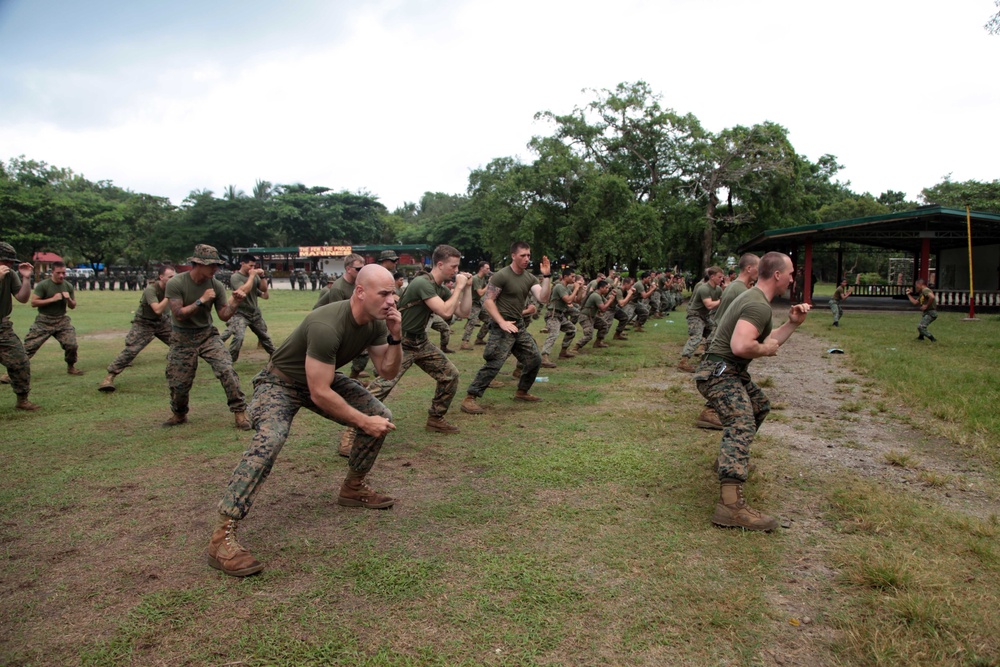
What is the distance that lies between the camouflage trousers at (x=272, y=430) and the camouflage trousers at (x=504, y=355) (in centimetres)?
→ 324

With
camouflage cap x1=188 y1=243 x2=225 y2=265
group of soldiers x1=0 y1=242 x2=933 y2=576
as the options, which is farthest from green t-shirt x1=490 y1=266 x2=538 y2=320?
Result: camouflage cap x1=188 y1=243 x2=225 y2=265

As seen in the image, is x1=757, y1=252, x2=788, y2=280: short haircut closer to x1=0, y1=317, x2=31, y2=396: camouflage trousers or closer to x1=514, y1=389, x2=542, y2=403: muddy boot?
x1=514, y1=389, x2=542, y2=403: muddy boot

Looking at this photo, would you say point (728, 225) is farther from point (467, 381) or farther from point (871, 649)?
point (871, 649)

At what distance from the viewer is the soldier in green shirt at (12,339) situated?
25.1ft

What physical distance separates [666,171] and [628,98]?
4911mm

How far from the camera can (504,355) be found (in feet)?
25.7

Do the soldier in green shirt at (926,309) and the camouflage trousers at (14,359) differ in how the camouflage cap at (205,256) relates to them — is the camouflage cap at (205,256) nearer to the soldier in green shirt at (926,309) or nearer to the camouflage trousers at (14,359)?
the camouflage trousers at (14,359)

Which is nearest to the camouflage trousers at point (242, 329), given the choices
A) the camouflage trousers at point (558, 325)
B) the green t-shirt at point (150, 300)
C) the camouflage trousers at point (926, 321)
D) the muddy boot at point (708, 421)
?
the green t-shirt at point (150, 300)

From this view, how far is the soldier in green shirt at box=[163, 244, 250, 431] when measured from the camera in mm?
6723

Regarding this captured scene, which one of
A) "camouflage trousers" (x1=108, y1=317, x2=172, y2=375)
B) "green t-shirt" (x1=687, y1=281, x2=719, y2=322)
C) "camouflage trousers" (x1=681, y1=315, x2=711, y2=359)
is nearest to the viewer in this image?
"camouflage trousers" (x1=108, y1=317, x2=172, y2=375)

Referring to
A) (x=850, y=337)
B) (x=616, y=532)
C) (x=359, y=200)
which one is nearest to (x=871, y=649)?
(x=616, y=532)

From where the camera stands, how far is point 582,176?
35.2 meters

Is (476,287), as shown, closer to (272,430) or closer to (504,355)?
(504,355)

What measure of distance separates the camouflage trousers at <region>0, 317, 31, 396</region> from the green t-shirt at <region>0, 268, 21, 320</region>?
0.15m
